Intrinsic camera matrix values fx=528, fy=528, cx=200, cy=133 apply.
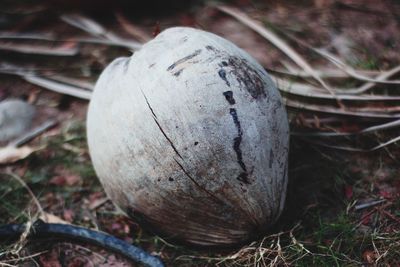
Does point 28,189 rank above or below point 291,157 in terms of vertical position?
below

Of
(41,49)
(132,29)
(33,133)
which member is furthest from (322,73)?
(41,49)

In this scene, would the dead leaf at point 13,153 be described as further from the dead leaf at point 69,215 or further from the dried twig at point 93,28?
the dried twig at point 93,28

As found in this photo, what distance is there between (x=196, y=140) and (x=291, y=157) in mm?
687

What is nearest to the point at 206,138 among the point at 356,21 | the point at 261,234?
the point at 261,234

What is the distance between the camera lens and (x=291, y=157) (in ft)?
7.22

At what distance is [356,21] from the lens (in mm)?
3135

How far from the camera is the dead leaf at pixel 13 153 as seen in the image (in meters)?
2.51

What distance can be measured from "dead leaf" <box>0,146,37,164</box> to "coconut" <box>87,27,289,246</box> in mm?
855

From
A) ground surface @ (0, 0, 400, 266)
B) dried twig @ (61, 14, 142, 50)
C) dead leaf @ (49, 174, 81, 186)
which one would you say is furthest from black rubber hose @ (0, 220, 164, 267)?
dried twig @ (61, 14, 142, 50)

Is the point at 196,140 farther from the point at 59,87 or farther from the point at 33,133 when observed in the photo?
the point at 59,87

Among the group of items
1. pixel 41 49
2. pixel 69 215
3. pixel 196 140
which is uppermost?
pixel 196 140

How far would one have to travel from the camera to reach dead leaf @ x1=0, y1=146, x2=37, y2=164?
251 centimetres

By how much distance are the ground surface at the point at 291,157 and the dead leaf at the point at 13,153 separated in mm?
28

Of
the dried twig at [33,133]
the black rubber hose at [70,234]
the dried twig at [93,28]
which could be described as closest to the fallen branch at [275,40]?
the dried twig at [93,28]
